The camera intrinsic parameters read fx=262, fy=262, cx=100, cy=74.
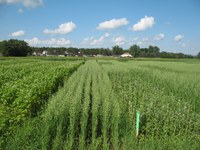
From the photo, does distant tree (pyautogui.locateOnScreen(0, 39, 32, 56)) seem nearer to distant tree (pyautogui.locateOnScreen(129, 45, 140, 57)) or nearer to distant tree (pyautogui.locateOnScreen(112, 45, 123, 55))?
distant tree (pyautogui.locateOnScreen(129, 45, 140, 57))

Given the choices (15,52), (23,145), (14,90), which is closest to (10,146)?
(23,145)

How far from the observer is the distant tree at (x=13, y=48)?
89.8 m

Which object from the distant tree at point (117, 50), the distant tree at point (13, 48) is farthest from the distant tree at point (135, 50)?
the distant tree at point (13, 48)

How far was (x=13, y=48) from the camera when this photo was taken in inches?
3565

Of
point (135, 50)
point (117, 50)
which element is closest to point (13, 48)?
point (135, 50)

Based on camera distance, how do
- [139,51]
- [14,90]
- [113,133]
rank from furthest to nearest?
[139,51] → [14,90] → [113,133]

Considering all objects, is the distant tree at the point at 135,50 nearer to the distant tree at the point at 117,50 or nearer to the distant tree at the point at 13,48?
the distant tree at the point at 117,50

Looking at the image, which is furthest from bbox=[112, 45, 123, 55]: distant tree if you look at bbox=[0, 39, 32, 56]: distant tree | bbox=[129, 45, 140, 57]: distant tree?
bbox=[0, 39, 32, 56]: distant tree

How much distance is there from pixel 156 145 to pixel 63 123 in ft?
9.42

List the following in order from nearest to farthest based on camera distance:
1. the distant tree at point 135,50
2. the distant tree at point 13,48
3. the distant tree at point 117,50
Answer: the distant tree at point 13,48 → the distant tree at point 135,50 → the distant tree at point 117,50

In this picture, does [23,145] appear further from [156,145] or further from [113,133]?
[156,145]

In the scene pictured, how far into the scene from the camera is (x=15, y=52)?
92250 mm

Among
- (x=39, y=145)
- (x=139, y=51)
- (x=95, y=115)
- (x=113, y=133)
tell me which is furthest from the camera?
(x=139, y=51)

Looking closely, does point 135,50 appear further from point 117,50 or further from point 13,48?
point 13,48
